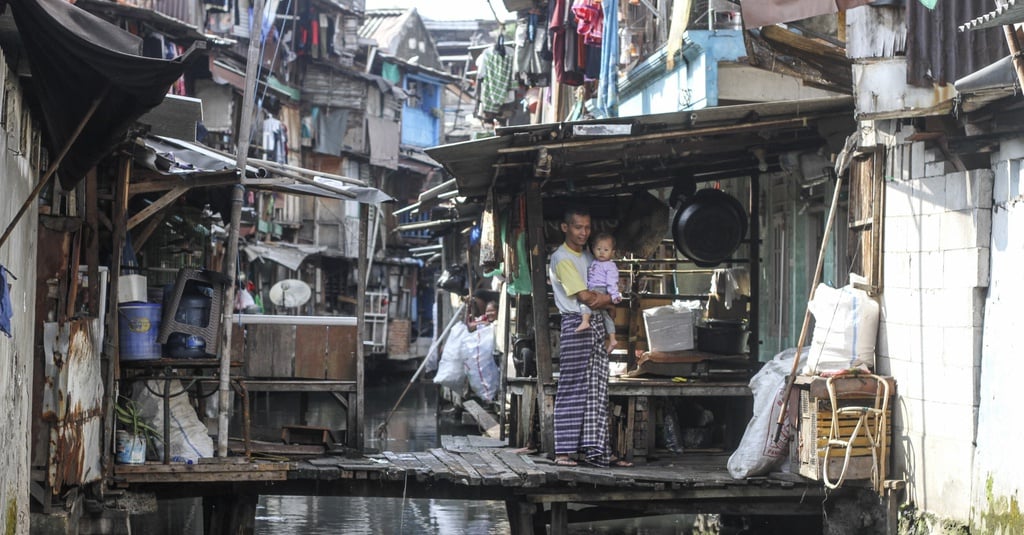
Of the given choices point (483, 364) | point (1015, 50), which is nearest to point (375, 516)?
point (483, 364)

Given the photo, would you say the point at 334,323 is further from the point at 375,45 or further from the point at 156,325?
the point at 375,45

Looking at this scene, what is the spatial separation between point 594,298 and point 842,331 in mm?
2248

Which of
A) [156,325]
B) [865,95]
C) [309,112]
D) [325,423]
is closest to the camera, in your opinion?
[865,95]

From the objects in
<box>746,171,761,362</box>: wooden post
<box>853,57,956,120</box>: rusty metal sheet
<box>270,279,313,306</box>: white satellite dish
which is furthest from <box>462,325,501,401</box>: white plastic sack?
<box>853,57,956,120</box>: rusty metal sheet

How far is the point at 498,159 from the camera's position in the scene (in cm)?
1057

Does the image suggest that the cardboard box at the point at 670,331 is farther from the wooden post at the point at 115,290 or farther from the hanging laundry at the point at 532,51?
the hanging laundry at the point at 532,51

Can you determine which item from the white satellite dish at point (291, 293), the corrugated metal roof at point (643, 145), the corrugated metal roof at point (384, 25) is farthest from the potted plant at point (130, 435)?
the corrugated metal roof at point (384, 25)

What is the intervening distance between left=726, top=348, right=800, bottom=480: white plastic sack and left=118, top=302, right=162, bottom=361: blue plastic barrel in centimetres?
496

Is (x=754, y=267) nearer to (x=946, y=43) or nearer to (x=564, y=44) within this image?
(x=946, y=43)

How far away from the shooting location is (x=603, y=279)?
10492 millimetres

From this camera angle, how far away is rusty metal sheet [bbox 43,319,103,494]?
8.20m

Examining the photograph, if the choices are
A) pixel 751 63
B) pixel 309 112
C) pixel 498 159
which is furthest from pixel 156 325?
pixel 309 112

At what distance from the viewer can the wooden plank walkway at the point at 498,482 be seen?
9.65 meters

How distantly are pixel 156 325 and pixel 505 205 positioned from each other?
3701 millimetres
